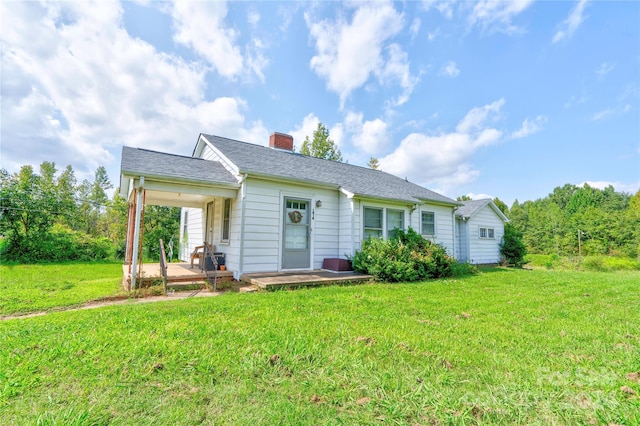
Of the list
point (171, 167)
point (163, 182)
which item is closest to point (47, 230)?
point (171, 167)

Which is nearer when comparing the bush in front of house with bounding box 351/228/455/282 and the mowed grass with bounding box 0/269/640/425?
the mowed grass with bounding box 0/269/640/425

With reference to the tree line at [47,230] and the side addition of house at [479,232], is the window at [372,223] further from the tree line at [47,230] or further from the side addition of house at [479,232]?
the tree line at [47,230]

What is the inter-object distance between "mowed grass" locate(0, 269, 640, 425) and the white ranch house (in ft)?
10.1

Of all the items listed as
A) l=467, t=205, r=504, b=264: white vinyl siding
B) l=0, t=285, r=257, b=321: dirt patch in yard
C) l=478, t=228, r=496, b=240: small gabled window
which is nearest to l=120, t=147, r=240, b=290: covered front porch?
l=0, t=285, r=257, b=321: dirt patch in yard

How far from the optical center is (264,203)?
302 inches

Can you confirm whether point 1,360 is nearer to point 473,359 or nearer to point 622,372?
point 473,359

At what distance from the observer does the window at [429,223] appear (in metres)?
11.7

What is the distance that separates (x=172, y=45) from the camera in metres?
9.44

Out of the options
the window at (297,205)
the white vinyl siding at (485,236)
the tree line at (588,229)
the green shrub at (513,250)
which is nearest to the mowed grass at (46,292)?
the window at (297,205)

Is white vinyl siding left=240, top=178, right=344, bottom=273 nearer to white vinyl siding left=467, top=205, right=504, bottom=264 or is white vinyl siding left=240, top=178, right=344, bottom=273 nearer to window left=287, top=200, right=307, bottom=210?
window left=287, top=200, right=307, bottom=210

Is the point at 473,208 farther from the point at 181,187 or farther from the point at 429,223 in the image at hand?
the point at 181,187

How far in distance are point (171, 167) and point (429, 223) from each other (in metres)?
9.84

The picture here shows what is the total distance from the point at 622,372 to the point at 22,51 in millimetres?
13552

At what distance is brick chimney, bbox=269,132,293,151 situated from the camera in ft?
39.4
